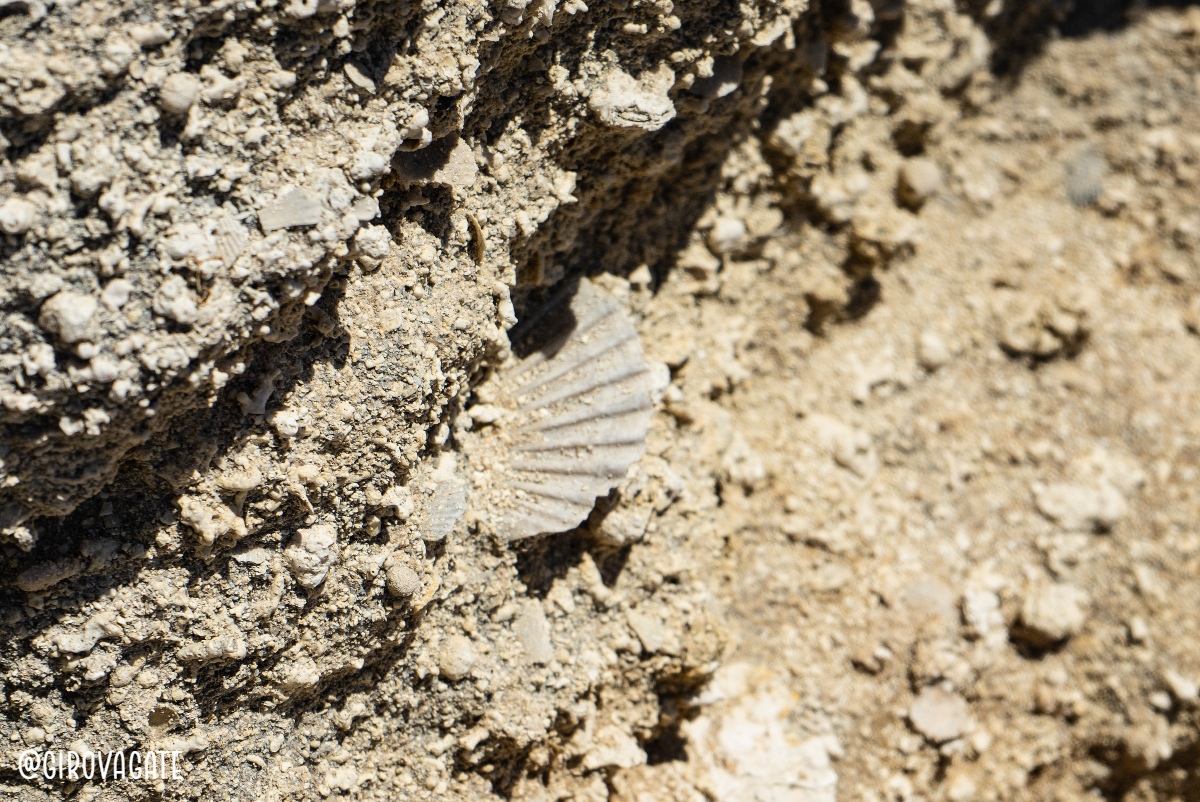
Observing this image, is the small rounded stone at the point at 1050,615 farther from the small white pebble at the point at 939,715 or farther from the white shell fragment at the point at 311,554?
the white shell fragment at the point at 311,554

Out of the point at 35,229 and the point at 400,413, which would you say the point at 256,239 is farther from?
the point at 400,413

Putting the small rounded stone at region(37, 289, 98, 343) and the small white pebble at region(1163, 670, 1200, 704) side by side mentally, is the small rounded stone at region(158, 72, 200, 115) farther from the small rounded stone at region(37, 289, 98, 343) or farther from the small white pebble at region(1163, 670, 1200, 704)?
the small white pebble at region(1163, 670, 1200, 704)

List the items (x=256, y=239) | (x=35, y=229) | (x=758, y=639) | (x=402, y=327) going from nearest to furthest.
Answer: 1. (x=35, y=229)
2. (x=256, y=239)
3. (x=402, y=327)
4. (x=758, y=639)

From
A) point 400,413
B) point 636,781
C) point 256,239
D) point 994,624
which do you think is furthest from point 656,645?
point 256,239

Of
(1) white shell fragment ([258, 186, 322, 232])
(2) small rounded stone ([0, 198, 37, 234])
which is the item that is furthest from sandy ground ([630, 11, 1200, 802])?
(2) small rounded stone ([0, 198, 37, 234])

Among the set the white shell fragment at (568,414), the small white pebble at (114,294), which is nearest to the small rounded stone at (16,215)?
the small white pebble at (114,294)
